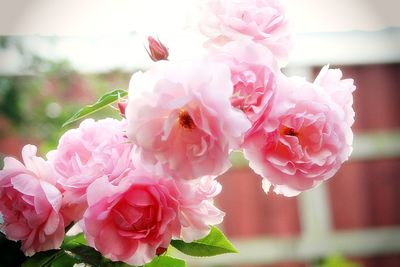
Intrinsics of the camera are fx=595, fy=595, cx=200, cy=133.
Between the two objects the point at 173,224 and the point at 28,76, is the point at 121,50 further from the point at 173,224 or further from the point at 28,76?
the point at 173,224

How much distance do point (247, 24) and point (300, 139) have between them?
105mm

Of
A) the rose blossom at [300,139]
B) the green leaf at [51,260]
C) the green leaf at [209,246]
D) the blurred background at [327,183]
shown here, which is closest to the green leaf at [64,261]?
the green leaf at [51,260]

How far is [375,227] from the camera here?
99.0 inches

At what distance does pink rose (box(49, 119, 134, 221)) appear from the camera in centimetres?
48

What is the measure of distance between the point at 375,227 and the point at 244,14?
7.18 feet

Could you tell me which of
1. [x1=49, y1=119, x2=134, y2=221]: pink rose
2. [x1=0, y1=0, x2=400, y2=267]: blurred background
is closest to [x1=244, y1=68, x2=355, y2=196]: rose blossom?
[x1=49, y1=119, x2=134, y2=221]: pink rose

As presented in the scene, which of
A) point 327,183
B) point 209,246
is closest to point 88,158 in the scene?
point 209,246

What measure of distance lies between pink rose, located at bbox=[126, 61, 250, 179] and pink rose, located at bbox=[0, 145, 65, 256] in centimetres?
11

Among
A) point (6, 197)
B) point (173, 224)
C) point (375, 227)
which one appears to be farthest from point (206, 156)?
point (375, 227)

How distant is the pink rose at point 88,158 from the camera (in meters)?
0.48

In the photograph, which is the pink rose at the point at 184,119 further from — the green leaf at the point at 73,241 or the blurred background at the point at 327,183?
the blurred background at the point at 327,183

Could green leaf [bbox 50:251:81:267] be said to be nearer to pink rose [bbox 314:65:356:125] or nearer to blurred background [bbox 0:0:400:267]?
pink rose [bbox 314:65:356:125]

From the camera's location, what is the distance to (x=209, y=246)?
59cm

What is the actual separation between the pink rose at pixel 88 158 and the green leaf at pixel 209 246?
129 mm
